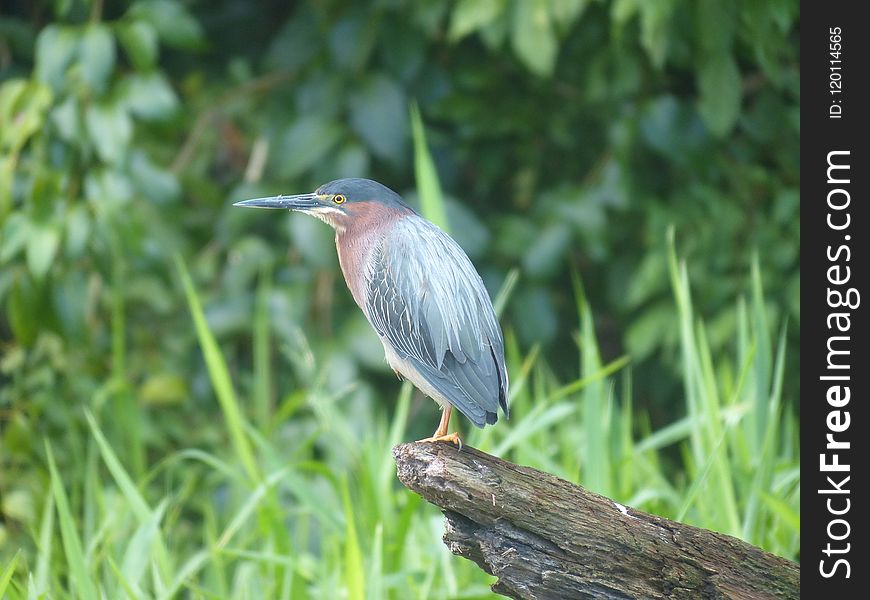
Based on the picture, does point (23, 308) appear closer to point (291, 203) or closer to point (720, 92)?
point (291, 203)

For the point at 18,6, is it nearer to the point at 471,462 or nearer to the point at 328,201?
the point at 328,201

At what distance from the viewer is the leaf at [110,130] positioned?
3715 mm

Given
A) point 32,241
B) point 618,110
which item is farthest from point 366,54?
point 32,241

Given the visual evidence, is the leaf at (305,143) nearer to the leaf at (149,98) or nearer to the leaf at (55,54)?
the leaf at (149,98)

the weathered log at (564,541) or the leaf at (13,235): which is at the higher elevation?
the leaf at (13,235)

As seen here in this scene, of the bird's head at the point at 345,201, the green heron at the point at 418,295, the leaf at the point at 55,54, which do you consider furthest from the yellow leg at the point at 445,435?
the leaf at the point at 55,54

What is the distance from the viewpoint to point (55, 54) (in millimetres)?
3691

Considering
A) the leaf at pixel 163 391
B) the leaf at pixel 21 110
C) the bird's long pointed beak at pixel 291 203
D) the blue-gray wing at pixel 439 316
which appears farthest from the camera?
the leaf at pixel 163 391

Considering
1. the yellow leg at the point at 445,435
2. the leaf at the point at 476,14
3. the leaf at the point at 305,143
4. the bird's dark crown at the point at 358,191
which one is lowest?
the yellow leg at the point at 445,435

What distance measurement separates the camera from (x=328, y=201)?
2.30m

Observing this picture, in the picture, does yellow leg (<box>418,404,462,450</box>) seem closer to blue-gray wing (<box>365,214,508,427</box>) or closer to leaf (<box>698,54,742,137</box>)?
A: blue-gray wing (<box>365,214,508,427</box>)

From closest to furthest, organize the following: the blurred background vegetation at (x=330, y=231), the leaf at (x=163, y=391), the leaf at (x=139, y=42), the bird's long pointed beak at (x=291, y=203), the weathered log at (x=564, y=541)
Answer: the weathered log at (x=564, y=541), the bird's long pointed beak at (x=291, y=203), the blurred background vegetation at (x=330, y=231), the leaf at (x=139, y=42), the leaf at (x=163, y=391)

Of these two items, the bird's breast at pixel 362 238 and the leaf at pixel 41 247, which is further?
the leaf at pixel 41 247

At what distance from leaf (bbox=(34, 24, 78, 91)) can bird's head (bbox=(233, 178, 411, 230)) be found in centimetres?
175
